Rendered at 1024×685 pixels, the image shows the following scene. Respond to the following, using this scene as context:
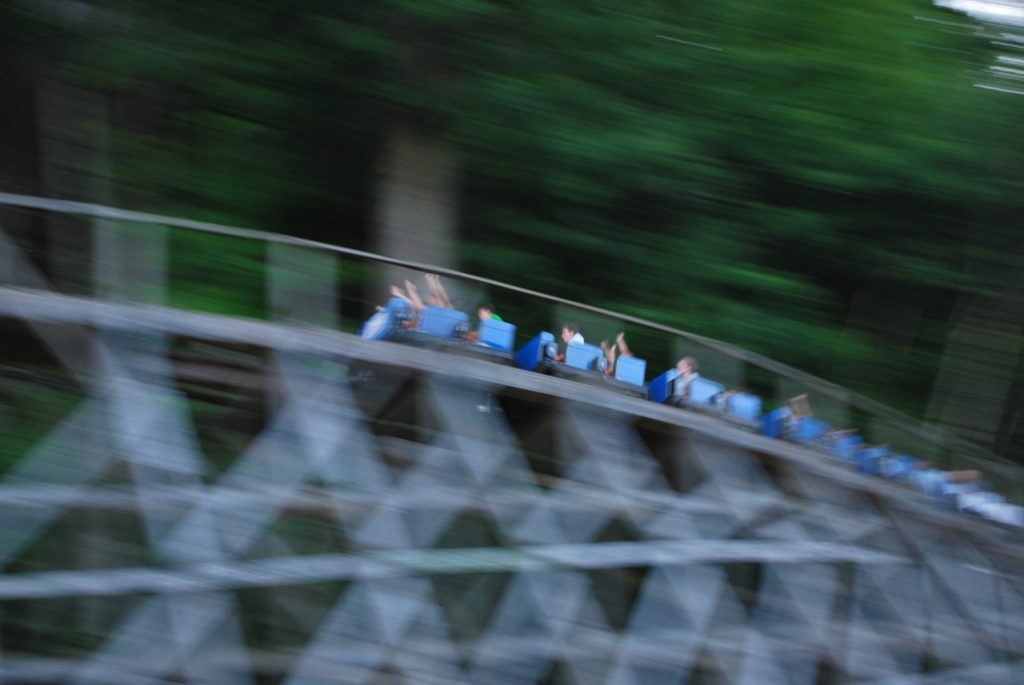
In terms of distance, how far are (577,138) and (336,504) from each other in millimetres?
4616

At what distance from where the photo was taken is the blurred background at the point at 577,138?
31.9 ft

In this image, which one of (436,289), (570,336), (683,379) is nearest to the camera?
(436,289)

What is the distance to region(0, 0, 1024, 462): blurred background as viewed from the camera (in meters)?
9.71

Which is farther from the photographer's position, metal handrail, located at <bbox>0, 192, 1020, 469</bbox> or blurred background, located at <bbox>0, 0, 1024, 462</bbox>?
blurred background, located at <bbox>0, 0, 1024, 462</bbox>

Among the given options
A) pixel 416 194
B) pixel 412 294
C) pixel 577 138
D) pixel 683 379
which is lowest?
pixel 683 379

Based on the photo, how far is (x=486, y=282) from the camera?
8.94 meters

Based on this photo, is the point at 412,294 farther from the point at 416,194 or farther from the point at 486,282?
the point at 416,194

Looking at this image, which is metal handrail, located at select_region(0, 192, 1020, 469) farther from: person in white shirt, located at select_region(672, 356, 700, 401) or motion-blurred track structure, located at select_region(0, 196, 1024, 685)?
person in white shirt, located at select_region(672, 356, 700, 401)

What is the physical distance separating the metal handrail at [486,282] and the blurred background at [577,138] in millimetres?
188

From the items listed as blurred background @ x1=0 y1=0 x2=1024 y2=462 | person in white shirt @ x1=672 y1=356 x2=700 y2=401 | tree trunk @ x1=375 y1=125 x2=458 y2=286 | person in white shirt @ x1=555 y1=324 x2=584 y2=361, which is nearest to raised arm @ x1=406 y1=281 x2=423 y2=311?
blurred background @ x1=0 y1=0 x2=1024 y2=462

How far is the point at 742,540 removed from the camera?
10180 mm

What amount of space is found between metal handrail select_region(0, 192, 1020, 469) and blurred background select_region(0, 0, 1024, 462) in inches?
7.4

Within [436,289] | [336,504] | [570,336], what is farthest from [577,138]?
[336,504]

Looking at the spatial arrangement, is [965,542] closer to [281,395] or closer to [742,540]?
[742,540]
